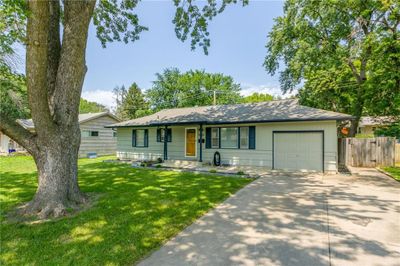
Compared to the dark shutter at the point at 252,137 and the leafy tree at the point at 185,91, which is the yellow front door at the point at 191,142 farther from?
the leafy tree at the point at 185,91

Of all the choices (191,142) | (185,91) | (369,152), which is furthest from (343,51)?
(185,91)

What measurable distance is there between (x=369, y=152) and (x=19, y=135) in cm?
1442

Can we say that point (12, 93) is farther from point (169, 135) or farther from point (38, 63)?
point (38, 63)

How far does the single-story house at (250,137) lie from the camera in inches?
388

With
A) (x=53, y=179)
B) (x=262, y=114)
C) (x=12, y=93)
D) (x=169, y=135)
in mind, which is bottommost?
(x=53, y=179)

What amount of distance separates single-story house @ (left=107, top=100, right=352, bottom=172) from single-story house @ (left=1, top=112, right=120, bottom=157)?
180 inches

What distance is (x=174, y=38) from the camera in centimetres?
970

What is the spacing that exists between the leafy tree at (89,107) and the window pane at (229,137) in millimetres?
49261

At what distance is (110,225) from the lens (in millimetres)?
4098

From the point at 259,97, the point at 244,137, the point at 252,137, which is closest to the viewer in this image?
the point at 252,137

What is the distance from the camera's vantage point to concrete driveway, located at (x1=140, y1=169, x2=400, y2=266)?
3037mm

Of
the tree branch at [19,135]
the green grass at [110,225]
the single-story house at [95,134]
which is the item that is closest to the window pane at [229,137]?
the green grass at [110,225]

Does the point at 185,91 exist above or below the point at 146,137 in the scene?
above

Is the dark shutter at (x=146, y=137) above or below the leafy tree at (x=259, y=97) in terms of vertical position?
below
